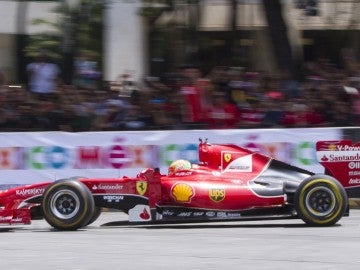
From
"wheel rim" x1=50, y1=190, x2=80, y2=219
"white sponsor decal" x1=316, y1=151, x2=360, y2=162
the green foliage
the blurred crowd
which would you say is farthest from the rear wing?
the green foliage

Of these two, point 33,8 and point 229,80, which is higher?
point 33,8

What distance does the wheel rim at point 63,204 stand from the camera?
42.3 ft

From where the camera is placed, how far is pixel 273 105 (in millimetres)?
16547

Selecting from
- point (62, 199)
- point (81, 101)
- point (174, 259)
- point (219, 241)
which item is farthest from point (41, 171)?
point (174, 259)

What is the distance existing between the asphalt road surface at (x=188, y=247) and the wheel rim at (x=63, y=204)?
0.25m

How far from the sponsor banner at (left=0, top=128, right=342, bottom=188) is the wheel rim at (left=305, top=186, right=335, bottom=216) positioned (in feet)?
11.4

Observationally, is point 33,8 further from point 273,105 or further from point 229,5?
point 273,105

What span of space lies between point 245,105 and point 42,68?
3.69 m

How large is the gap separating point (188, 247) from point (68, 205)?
2.78 metres

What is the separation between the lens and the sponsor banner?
16031 mm

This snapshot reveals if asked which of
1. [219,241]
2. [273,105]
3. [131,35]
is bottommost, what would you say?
[219,241]

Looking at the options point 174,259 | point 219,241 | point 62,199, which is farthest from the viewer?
point 62,199

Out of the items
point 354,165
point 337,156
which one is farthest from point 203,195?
point 354,165

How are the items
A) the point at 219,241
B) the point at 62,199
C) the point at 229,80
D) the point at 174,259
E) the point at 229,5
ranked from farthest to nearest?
1. the point at 229,5
2. the point at 229,80
3. the point at 62,199
4. the point at 219,241
5. the point at 174,259
